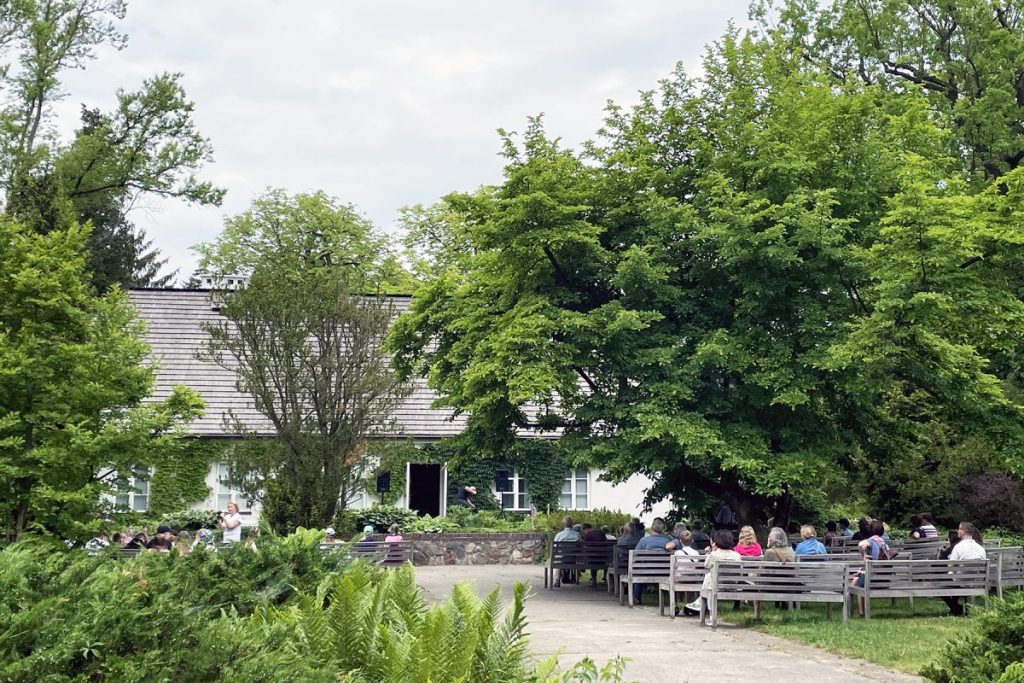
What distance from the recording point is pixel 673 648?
1238 centimetres

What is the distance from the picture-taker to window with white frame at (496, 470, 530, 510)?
113 feet

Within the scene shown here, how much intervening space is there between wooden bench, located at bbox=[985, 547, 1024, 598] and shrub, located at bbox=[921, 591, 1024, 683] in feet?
34.4

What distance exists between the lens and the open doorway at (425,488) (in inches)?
1417

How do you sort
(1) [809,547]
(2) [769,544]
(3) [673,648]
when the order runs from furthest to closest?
1. (1) [809,547]
2. (2) [769,544]
3. (3) [673,648]

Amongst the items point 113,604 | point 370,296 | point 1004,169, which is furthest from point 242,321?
→ point 1004,169

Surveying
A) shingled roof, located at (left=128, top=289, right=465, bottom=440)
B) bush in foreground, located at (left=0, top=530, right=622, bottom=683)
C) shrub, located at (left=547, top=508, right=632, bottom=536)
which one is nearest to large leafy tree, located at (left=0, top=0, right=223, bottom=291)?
shingled roof, located at (left=128, top=289, right=465, bottom=440)

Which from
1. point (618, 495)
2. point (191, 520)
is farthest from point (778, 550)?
point (618, 495)

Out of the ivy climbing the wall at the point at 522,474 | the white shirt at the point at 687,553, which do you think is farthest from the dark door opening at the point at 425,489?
the white shirt at the point at 687,553

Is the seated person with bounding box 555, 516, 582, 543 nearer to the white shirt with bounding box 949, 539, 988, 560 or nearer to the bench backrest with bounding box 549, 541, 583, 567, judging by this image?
the bench backrest with bounding box 549, 541, 583, 567

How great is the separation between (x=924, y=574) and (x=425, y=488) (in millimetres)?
23323

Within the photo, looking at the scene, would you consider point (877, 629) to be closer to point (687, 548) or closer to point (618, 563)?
point (687, 548)

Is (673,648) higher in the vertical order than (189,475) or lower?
lower

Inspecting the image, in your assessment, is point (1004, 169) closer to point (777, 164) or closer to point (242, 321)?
point (777, 164)

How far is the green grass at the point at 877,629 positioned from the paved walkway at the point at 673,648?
310 mm
